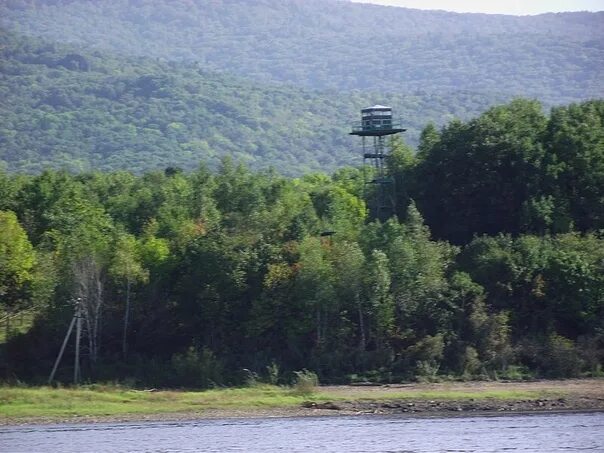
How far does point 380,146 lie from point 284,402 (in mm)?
26762

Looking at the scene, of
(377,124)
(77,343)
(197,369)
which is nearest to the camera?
(77,343)

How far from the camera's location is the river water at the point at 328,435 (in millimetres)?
44906

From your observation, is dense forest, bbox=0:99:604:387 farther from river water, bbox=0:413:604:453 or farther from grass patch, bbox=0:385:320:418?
river water, bbox=0:413:604:453

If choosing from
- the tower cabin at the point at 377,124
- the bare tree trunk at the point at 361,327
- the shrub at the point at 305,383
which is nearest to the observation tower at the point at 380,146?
the tower cabin at the point at 377,124

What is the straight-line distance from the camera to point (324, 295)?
6216 cm

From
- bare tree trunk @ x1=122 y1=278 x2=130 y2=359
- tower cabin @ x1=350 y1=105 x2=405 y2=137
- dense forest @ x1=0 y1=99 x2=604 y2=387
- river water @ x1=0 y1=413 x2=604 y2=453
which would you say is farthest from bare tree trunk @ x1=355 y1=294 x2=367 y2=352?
tower cabin @ x1=350 y1=105 x2=405 y2=137

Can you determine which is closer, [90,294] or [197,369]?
[197,369]

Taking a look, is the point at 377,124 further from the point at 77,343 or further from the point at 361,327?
the point at 77,343

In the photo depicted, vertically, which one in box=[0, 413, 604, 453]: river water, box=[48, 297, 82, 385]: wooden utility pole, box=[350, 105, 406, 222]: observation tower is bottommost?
box=[0, 413, 604, 453]: river water

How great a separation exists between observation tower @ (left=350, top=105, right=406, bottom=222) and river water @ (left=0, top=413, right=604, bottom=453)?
2593 centimetres

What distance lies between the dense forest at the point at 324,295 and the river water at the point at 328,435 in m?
7.66

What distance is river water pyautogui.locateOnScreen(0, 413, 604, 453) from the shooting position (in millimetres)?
44906

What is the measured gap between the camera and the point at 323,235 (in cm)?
6969

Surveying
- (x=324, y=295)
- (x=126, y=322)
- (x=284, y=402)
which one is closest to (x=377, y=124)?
(x=324, y=295)
